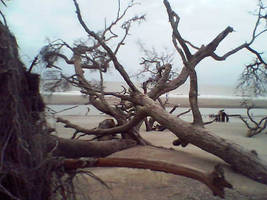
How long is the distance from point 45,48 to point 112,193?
438 centimetres

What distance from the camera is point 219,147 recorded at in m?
3.65

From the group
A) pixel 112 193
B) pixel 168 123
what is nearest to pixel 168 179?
pixel 112 193

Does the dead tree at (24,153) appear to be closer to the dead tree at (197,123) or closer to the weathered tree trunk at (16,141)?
the weathered tree trunk at (16,141)

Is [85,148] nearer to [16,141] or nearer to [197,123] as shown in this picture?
[197,123]

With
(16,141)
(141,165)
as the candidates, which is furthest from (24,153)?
(141,165)

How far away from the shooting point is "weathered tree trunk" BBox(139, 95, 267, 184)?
3336 millimetres

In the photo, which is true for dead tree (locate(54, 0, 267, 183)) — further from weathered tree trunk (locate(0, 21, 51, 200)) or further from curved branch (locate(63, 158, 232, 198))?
weathered tree trunk (locate(0, 21, 51, 200))

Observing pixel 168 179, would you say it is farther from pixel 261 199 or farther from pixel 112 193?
pixel 261 199

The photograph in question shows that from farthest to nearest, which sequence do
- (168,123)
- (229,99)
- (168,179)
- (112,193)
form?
(229,99) → (168,123) → (168,179) → (112,193)

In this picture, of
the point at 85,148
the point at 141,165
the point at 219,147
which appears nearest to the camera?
the point at 141,165

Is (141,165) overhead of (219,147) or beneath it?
overhead

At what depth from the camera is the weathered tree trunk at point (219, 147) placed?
3.34 meters

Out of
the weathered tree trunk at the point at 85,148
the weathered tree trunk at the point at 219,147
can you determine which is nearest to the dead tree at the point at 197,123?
the weathered tree trunk at the point at 219,147

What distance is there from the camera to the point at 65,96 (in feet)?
73.5
